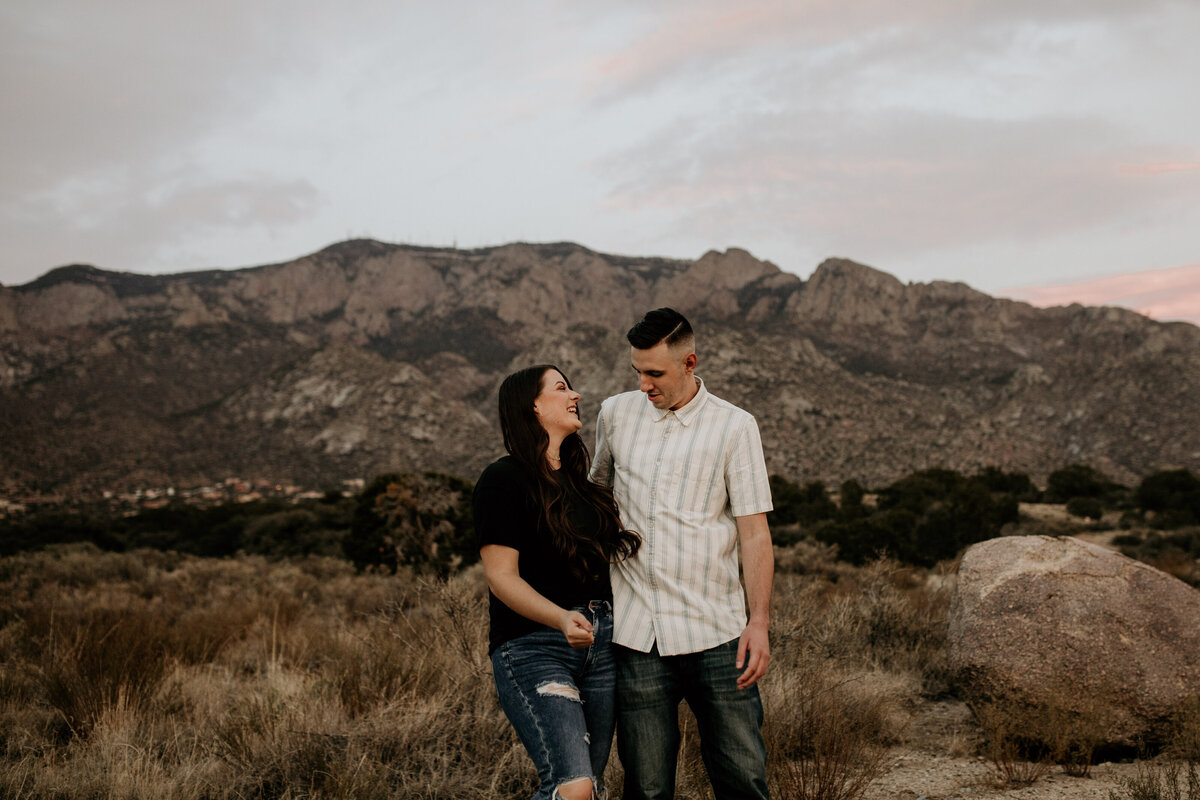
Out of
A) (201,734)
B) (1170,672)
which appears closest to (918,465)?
(1170,672)

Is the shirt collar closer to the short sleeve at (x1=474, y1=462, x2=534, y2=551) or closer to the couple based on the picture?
the couple

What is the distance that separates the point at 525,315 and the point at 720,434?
83603 millimetres

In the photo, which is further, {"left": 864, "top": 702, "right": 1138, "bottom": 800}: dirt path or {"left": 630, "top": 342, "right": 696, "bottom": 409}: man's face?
{"left": 864, "top": 702, "right": 1138, "bottom": 800}: dirt path


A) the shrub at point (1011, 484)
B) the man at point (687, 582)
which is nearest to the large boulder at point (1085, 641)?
the man at point (687, 582)

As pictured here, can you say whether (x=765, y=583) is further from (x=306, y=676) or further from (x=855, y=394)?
(x=855, y=394)

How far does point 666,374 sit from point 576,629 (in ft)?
3.35

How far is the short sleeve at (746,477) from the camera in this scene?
2.79m

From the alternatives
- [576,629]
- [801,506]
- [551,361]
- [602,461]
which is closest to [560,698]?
[576,629]

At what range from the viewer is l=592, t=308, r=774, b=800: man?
2.67 m

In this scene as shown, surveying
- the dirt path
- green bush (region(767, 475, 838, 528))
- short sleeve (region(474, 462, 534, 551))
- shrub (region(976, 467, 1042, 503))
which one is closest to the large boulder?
the dirt path

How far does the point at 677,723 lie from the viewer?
2.67 meters

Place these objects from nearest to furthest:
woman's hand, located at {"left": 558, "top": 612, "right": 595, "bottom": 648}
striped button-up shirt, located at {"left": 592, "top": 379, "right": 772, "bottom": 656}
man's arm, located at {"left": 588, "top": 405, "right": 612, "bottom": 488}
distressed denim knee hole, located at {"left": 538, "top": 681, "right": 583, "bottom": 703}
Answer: woman's hand, located at {"left": 558, "top": 612, "right": 595, "bottom": 648}
distressed denim knee hole, located at {"left": 538, "top": 681, "right": 583, "bottom": 703}
striped button-up shirt, located at {"left": 592, "top": 379, "right": 772, "bottom": 656}
man's arm, located at {"left": 588, "top": 405, "right": 612, "bottom": 488}

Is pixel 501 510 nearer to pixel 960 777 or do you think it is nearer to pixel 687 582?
pixel 687 582

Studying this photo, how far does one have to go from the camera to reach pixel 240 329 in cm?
7581
